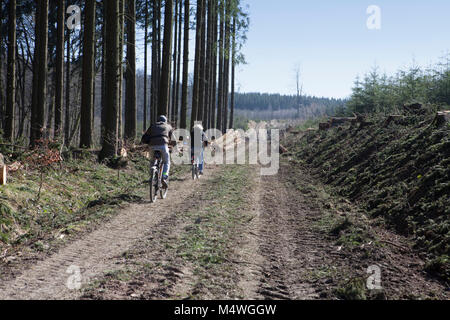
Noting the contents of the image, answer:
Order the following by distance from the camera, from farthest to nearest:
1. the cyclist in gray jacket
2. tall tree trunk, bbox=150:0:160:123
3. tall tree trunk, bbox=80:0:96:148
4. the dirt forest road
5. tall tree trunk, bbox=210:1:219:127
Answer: tall tree trunk, bbox=210:1:219:127
tall tree trunk, bbox=150:0:160:123
tall tree trunk, bbox=80:0:96:148
the cyclist in gray jacket
the dirt forest road

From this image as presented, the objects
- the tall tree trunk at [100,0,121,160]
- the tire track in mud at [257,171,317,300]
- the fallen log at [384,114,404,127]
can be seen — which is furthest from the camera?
the fallen log at [384,114,404,127]

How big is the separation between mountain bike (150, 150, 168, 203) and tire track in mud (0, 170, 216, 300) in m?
0.54

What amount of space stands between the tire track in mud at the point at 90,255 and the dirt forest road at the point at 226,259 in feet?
0.04

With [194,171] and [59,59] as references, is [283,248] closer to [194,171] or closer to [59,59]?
[194,171]

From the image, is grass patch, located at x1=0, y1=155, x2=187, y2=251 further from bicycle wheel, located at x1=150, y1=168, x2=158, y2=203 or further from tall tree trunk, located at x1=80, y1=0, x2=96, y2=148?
tall tree trunk, located at x1=80, y1=0, x2=96, y2=148

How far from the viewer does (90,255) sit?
598 centimetres

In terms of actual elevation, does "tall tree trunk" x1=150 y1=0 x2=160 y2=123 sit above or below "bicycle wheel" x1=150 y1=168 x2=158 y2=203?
above

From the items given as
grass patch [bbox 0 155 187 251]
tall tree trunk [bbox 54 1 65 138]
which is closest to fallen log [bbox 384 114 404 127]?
grass patch [bbox 0 155 187 251]

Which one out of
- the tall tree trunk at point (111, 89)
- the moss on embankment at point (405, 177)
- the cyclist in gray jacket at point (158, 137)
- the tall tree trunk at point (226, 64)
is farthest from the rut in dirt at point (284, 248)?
the tall tree trunk at point (226, 64)

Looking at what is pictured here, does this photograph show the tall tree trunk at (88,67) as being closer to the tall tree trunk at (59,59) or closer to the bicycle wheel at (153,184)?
the tall tree trunk at (59,59)

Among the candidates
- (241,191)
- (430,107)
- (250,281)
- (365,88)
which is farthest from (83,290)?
(365,88)

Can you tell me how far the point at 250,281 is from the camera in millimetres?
5102

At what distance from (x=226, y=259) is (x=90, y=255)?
6.73 ft

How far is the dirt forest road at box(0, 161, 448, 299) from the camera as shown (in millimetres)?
4672
